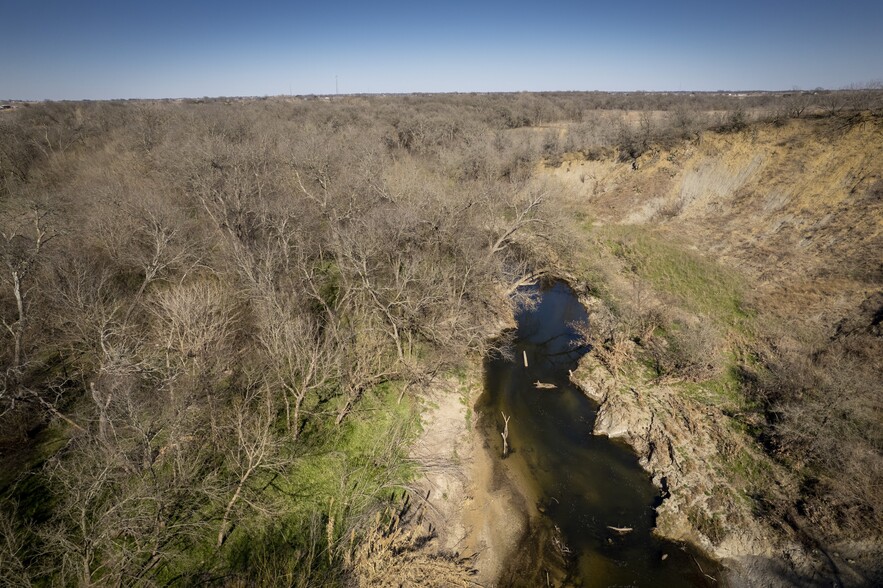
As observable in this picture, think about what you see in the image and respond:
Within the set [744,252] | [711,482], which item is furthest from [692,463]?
[744,252]

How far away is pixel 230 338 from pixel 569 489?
1557cm

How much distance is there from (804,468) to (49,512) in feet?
84.4

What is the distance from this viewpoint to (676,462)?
606 inches

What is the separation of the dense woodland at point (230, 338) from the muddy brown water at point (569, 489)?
3394mm

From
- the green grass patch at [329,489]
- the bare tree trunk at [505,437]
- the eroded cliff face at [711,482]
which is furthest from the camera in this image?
the bare tree trunk at [505,437]

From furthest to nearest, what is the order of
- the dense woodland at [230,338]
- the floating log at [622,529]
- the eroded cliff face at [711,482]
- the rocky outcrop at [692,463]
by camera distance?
1. the floating log at [622,529]
2. the rocky outcrop at [692,463]
3. the eroded cliff face at [711,482]
4. the dense woodland at [230,338]

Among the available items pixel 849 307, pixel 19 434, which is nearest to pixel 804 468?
pixel 849 307

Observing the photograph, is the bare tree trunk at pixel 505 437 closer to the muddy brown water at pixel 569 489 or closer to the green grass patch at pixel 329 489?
the muddy brown water at pixel 569 489

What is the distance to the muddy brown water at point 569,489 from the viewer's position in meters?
12.6

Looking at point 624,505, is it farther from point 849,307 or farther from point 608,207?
point 608,207

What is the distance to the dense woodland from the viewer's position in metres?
10.4

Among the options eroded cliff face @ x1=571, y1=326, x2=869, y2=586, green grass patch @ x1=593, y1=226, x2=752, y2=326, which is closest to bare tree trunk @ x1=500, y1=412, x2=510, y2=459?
eroded cliff face @ x1=571, y1=326, x2=869, y2=586

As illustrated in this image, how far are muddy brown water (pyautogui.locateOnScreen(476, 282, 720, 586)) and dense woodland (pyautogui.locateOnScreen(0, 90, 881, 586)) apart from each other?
134 inches

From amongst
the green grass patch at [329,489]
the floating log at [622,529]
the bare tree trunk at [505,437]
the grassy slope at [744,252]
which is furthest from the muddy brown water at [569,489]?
the green grass patch at [329,489]
